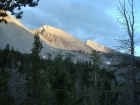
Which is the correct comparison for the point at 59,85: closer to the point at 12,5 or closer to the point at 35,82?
the point at 35,82

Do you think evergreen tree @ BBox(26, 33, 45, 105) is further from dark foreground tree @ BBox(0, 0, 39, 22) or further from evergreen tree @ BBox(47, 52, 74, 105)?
dark foreground tree @ BBox(0, 0, 39, 22)

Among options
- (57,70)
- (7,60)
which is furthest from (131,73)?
(7,60)

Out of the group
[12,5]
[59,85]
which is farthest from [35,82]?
[12,5]

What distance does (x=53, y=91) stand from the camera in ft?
53.3

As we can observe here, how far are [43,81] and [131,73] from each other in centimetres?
700

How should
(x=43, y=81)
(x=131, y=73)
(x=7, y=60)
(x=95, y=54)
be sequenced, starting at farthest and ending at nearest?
1. (x=7, y=60)
2. (x=95, y=54)
3. (x=43, y=81)
4. (x=131, y=73)

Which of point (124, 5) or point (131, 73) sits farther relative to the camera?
point (124, 5)

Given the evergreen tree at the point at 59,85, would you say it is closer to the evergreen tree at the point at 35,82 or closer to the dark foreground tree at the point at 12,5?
the evergreen tree at the point at 35,82

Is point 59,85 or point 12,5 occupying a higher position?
point 12,5

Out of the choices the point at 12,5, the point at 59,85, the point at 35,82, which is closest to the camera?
the point at 12,5

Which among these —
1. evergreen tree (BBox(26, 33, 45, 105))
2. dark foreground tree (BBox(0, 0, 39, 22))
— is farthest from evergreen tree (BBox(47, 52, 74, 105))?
dark foreground tree (BBox(0, 0, 39, 22))

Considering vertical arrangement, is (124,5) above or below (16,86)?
above

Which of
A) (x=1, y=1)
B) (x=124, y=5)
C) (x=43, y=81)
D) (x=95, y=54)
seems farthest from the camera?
(x=95, y=54)

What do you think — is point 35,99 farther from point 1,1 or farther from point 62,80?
point 1,1
